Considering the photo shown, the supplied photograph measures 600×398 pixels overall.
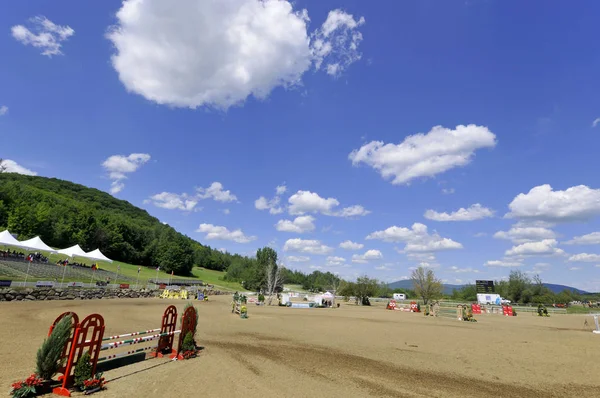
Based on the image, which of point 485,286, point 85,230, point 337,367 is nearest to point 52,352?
point 337,367

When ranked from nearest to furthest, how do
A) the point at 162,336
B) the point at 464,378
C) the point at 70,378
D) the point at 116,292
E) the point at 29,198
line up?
1. the point at 70,378
2. the point at 464,378
3. the point at 162,336
4. the point at 116,292
5. the point at 29,198

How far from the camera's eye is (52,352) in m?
6.91

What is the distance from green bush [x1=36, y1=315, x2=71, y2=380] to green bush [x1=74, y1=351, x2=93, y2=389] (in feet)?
1.30

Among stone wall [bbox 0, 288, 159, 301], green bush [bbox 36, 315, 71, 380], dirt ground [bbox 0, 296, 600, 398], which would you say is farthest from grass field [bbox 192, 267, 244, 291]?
green bush [bbox 36, 315, 71, 380]

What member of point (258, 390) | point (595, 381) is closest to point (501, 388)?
point (595, 381)

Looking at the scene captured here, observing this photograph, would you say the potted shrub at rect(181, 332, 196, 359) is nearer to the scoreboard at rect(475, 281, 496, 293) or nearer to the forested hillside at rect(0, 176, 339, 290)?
the forested hillside at rect(0, 176, 339, 290)

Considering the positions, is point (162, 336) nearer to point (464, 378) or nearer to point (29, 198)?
point (464, 378)

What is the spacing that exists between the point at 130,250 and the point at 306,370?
10894 centimetres

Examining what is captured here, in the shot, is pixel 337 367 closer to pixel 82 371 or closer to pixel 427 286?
pixel 82 371

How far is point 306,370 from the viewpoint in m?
10.2

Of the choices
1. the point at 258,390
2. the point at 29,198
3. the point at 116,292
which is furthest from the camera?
the point at 29,198

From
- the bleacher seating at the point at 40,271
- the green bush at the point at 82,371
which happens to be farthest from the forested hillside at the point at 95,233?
the green bush at the point at 82,371

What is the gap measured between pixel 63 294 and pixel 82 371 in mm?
31372

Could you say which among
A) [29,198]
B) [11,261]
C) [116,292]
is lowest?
[116,292]
